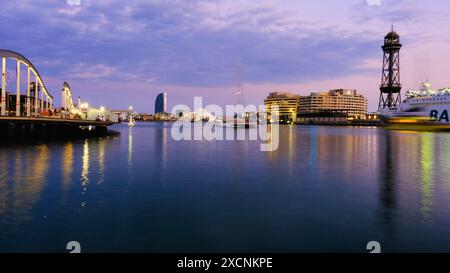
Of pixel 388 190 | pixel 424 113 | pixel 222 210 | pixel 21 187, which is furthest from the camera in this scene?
pixel 424 113

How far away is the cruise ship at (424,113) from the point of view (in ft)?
424

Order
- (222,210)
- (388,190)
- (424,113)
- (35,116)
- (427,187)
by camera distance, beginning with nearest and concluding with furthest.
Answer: (222,210) < (388,190) < (427,187) < (35,116) < (424,113)

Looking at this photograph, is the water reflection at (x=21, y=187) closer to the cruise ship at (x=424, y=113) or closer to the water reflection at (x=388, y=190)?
the water reflection at (x=388, y=190)

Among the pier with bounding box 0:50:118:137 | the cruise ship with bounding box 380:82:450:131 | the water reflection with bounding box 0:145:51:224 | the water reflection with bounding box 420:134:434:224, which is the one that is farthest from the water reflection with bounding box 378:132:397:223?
the cruise ship with bounding box 380:82:450:131

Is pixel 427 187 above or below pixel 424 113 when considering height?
below

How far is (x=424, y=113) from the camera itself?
135625mm

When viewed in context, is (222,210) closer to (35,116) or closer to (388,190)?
(388,190)

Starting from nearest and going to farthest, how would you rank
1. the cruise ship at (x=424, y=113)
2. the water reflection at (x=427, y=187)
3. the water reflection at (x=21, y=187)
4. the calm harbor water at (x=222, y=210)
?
the calm harbor water at (x=222, y=210), the water reflection at (x=21, y=187), the water reflection at (x=427, y=187), the cruise ship at (x=424, y=113)

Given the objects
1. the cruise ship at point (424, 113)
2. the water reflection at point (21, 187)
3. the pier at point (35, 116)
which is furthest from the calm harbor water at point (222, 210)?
the cruise ship at point (424, 113)

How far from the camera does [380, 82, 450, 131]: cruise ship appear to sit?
12912 cm

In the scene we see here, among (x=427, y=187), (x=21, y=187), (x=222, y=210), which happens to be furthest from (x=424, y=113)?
(x=21, y=187)

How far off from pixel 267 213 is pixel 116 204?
7743mm

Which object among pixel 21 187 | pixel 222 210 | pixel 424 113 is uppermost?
pixel 424 113
